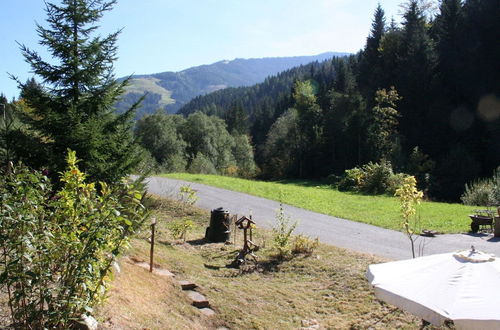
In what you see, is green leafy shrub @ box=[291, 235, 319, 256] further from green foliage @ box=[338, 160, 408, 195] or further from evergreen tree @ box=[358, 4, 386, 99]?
evergreen tree @ box=[358, 4, 386, 99]

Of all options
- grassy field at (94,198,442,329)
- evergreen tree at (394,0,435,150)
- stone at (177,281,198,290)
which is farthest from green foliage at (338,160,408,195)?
stone at (177,281,198,290)

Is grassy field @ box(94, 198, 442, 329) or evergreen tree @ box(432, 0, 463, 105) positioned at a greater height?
evergreen tree @ box(432, 0, 463, 105)

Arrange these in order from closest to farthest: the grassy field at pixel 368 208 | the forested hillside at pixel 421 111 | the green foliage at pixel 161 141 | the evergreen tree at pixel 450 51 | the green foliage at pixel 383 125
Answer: the grassy field at pixel 368 208 → the forested hillside at pixel 421 111 → the green foliage at pixel 383 125 → the evergreen tree at pixel 450 51 → the green foliage at pixel 161 141

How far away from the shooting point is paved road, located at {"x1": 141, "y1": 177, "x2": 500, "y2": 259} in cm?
1002

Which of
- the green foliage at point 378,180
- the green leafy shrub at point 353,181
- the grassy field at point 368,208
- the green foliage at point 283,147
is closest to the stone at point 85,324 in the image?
the grassy field at point 368,208

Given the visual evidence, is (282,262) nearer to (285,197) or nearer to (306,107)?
(285,197)

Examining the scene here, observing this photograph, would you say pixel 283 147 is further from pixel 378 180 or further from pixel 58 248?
pixel 58 248

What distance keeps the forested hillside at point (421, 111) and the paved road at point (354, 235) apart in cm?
1399

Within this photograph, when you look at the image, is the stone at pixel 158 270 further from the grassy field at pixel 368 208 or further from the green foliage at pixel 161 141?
the green foliage at pixel 161 141

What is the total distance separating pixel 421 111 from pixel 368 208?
21482mm

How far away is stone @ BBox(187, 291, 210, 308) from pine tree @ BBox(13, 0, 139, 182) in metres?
3.87

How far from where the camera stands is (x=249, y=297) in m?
7.07

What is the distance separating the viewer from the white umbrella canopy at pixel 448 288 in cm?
394

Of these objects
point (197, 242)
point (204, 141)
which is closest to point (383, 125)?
point (204, 141)
